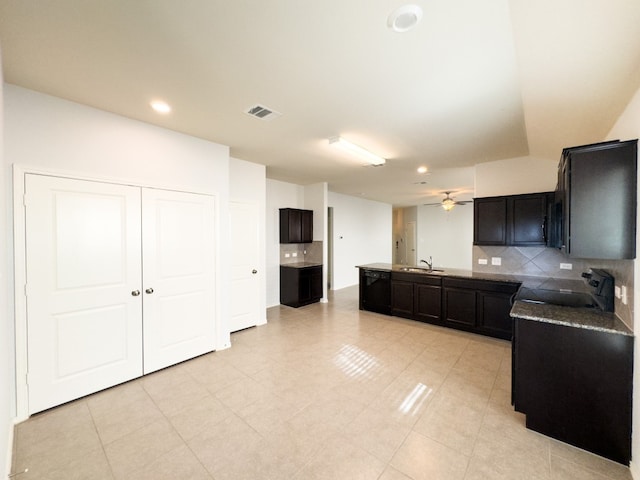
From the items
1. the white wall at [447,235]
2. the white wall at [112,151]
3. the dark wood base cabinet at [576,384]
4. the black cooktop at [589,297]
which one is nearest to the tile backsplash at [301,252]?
the white wall at [112,151]

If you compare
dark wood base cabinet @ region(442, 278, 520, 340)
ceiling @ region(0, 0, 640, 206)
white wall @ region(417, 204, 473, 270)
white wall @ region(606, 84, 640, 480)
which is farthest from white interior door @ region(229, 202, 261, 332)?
white wall @ region(417, 204, 473, 270)

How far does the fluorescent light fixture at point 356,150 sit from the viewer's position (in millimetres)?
3244

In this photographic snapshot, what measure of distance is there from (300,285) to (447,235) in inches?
257

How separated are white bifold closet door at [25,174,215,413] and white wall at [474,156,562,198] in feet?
14.0

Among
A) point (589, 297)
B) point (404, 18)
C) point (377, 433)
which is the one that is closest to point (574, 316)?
point (589, 297)

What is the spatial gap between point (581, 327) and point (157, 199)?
391 centimetres

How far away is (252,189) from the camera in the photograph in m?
4.32

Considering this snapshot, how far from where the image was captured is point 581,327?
182 centimetres

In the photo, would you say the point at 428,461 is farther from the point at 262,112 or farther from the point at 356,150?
the point at 356,150

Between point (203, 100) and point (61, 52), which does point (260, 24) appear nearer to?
point (203, 100)

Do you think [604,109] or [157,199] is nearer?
[604,109]

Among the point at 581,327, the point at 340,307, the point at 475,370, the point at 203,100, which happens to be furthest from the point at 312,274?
the point at 581,327

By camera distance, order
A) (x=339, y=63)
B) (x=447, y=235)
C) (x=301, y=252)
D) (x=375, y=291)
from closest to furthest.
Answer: (x=339, y=63), (x=375, y=291), (x=301, y=252), (x=447, y=235)

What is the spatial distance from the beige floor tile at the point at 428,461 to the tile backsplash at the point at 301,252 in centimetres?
425
